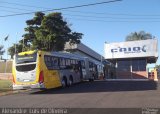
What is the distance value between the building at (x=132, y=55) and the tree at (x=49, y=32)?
6.40 meters

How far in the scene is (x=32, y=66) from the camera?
23469 millimetres

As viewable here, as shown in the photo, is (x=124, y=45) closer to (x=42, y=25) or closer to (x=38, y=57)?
(x=42, y=25)

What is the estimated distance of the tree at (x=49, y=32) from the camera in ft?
156

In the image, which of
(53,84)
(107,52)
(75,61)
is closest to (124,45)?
(107,52)

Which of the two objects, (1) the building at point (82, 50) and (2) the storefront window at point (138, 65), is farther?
(1) the building at point (82, 50)

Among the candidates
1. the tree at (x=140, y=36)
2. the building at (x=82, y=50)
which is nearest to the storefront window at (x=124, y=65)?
the building at (x=82, y=50)

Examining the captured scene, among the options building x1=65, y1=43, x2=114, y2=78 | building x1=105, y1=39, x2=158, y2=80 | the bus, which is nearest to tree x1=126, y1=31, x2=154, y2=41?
building x1=65, y1=43, x2=114, y2=78

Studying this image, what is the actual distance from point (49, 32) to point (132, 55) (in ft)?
40.4

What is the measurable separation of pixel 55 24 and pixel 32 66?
83.1ft

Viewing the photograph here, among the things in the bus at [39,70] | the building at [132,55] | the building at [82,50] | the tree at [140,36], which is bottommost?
the bus at [39,70]

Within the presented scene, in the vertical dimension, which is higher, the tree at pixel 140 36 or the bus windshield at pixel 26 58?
the tree at pixel 140 36

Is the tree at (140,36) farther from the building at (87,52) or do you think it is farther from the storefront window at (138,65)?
the storefront window at (138,65)

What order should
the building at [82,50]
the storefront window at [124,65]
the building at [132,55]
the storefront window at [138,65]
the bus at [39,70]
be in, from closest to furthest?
1. the bus at [39,70]
2. the building at [132,55]
3. the storefront window at [138,65]
4. the storefront window at [124,65]
5. the building at [82,50]

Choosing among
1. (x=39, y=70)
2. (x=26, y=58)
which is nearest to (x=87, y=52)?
(x=26, y=58)
